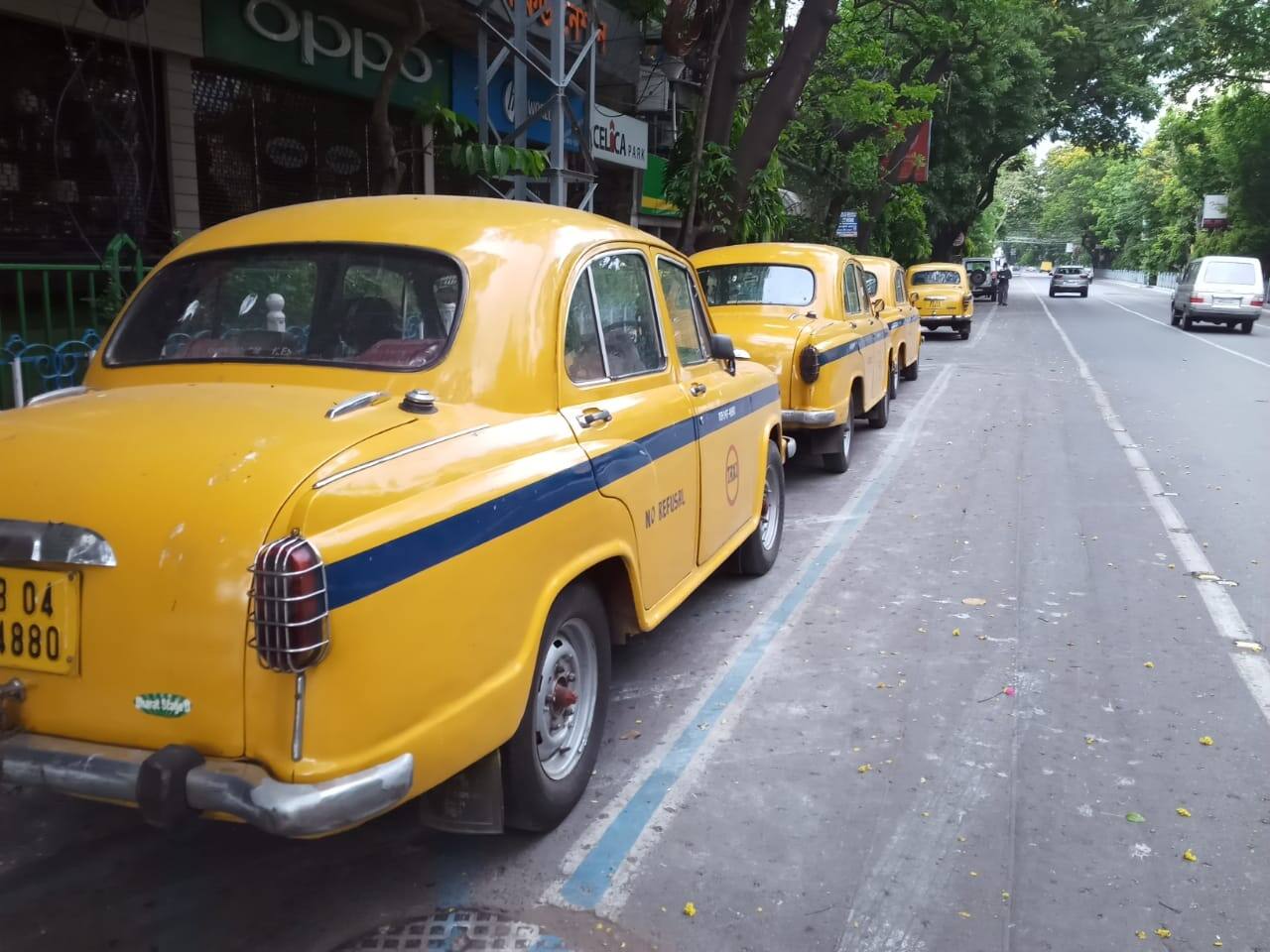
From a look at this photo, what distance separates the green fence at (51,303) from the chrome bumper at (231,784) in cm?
540

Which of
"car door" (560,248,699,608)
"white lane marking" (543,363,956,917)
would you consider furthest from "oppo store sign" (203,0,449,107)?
"car door" (560,248,699,608)

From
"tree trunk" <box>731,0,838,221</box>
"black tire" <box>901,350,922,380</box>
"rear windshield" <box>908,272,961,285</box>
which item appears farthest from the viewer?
"rear windshield" <box>908,272,961,285</box>

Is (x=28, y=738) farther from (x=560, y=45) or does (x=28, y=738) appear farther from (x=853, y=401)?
(x=560, y=45)

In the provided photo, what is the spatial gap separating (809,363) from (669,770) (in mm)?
4772

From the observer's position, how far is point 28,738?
2678 mm

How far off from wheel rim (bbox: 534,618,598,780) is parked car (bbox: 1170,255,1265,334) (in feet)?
92.3

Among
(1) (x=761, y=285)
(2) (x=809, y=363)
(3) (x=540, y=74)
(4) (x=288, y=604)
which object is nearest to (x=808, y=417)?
(2) (x=809, y=363)

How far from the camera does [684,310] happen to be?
5.19 metres

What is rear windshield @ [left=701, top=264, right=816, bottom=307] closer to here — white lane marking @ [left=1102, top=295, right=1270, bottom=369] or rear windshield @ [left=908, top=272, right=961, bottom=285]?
white lane marking @ [left=1102, top=295, right=1270, bottom=369]

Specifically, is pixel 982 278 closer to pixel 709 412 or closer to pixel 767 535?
pixel 767 535

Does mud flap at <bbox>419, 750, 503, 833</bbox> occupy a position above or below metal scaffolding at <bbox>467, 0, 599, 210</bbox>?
below

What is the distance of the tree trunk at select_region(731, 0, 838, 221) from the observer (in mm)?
14672

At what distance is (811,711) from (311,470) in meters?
2.75

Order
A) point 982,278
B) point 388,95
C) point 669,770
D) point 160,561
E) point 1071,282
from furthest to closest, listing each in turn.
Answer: point 1071,282 → point 982,278 → point 388,95 → point 669,770 → point 160,561
